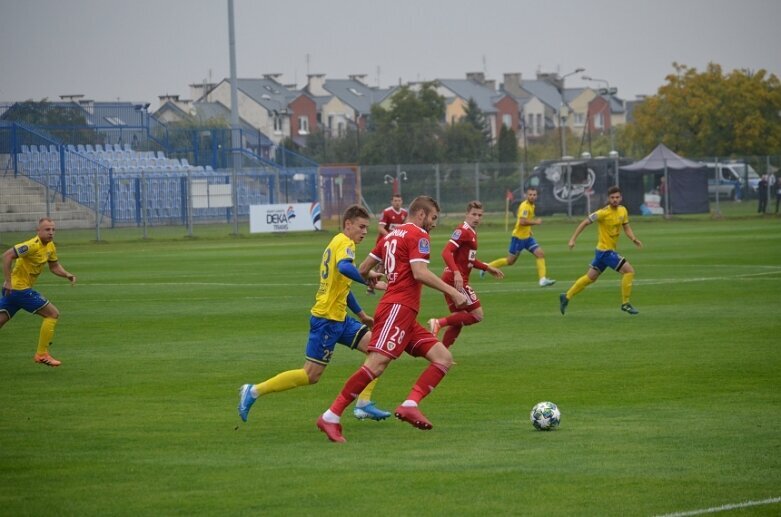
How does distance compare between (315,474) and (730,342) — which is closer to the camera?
(315,474)

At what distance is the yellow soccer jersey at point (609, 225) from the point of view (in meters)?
23.6

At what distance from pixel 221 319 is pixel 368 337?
35.8 ft

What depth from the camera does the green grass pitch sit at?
29.8 ft

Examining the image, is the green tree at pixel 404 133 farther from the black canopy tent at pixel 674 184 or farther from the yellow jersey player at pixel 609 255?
the yellow jersey player at pixel 609 255

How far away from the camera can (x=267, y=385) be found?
12.1 metres

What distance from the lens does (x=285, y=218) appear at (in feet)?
192

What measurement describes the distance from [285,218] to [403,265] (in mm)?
46872

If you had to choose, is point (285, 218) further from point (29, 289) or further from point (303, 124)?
point (303, 124)

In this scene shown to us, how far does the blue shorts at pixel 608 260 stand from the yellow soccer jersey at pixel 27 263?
35.3ft

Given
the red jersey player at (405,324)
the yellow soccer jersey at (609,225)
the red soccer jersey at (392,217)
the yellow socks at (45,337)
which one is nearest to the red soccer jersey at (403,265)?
the red jersey player at (405,324)

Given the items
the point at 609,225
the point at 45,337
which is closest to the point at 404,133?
the point at 609,225

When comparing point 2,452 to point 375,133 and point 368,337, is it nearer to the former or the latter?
point 368,337

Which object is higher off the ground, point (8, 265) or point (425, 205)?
point (425, 205)

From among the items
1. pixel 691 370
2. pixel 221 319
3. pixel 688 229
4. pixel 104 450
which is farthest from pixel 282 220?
pixel 104 450
